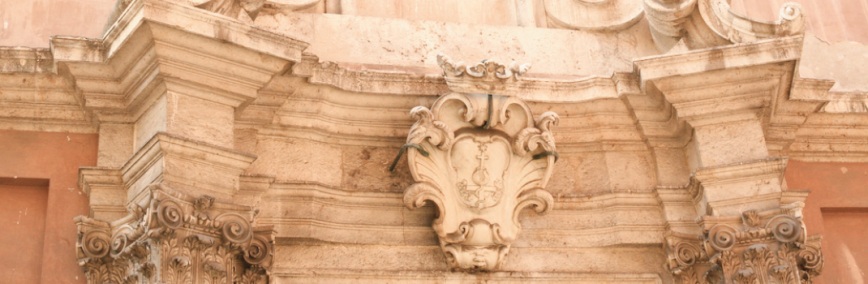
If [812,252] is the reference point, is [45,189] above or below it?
above

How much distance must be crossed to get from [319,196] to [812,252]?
2253 millimetres

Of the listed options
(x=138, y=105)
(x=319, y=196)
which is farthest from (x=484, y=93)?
(x=138, y=105)

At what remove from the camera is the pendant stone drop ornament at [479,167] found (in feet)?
21.2

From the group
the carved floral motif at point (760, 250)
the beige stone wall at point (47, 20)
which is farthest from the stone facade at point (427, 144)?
the beige stone wall at point (47, 20)

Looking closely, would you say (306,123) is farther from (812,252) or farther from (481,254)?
(812,252)

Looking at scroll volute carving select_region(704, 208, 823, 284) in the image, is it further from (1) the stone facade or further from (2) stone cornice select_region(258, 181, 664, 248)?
(2) stone cornice select_region(258, 181, 664, 248)

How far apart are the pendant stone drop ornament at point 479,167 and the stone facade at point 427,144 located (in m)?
0.01

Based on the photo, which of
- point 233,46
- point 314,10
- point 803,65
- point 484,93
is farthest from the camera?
point 803,65

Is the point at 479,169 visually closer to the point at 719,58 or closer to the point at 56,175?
the point at 719,58

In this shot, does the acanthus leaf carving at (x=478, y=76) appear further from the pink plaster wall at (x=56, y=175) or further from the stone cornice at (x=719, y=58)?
the pink plaster wall at (x=56, y=175)

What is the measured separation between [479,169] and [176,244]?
153cm

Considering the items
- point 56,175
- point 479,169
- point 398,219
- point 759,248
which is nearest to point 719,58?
point 759,248

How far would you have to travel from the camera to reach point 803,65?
7797mm

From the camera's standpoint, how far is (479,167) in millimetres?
6555
